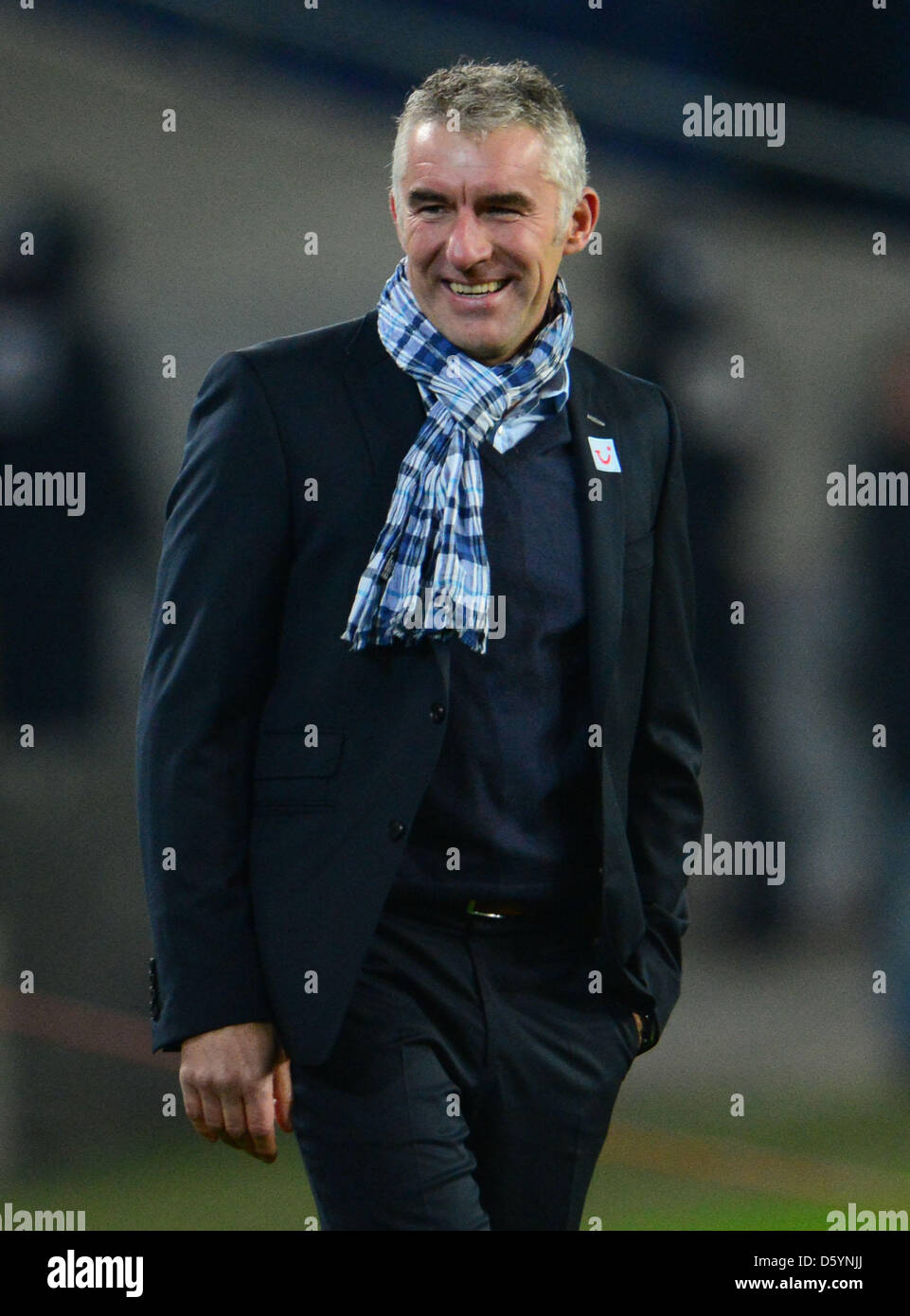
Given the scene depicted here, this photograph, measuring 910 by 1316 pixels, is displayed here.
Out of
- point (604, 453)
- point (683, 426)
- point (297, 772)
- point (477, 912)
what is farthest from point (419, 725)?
point (683, 426)

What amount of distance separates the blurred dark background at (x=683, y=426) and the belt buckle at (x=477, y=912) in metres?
1.73

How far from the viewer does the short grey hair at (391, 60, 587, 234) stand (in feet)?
6.83

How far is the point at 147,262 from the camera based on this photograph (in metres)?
3.69

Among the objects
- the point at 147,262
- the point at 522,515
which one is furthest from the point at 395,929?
the point at 147,262

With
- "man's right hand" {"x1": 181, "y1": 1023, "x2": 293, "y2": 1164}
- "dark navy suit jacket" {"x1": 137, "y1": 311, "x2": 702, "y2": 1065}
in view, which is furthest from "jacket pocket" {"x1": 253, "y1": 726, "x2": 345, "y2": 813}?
"man's right hand" {"x1": 181, "y1": 1023, "x2": 293, "y2": 1164}

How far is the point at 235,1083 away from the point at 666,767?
2.54 feet

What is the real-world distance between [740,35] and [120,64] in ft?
4.47

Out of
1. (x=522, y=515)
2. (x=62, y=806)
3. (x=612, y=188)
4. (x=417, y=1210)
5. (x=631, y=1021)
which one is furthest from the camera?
(x=612, y=188)

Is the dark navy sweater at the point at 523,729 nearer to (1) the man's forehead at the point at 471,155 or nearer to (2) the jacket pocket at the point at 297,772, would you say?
(2) the jacket pocket at the point at 297,772

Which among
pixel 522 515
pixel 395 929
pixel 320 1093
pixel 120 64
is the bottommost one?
pixel 320 1093

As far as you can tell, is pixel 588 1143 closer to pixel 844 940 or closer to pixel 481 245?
pixel 481 245

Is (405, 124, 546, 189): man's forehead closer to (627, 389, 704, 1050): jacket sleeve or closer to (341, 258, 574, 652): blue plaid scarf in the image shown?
(341, 258, 574, 652): blue plaid scarf

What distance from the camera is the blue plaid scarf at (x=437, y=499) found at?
1.98 metres

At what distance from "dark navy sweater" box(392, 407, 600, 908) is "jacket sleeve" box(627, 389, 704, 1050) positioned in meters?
0.22
